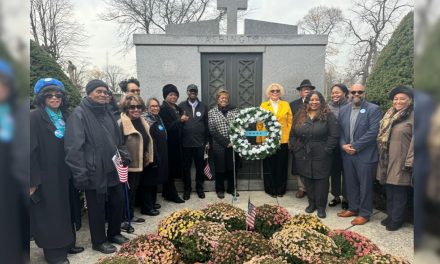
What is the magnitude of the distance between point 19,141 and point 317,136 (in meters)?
4.42

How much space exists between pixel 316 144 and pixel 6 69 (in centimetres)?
448

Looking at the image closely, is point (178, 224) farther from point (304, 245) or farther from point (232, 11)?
point (232, 11)

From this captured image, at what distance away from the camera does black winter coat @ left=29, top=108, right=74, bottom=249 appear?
121 inches

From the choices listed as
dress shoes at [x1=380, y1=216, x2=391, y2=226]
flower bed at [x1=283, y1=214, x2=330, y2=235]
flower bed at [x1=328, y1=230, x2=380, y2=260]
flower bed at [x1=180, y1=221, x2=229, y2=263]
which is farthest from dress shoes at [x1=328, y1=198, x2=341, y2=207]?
flower bed at [x1=180, y1=221, x2=229, y2=263]

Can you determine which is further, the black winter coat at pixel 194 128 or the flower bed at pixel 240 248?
the black winter coat at pixel 194 128

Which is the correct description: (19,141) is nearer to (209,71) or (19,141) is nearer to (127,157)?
(127,157)

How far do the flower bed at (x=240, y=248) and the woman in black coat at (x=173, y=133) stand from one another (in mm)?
2372

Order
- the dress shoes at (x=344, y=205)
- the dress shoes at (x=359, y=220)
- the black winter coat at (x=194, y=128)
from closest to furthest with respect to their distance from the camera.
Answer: the dress shoes at (x=359, y=220) → the dress shoes at (x=344, y=205) → the black winter coat at (x=194, y=128)

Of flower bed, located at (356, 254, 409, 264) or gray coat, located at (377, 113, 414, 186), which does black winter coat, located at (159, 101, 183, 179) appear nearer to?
gray coat, located at (377, 113, 414, 186)

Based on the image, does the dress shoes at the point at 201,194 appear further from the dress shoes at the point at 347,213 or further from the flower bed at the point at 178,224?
the dress shoes at the point at 347,213

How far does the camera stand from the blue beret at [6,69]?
1.78 ft

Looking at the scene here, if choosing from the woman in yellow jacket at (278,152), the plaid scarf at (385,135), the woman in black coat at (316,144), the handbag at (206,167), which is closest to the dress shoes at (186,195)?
the handbag at (206,167)

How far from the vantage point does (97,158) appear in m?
3.41

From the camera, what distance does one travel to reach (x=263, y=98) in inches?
235
